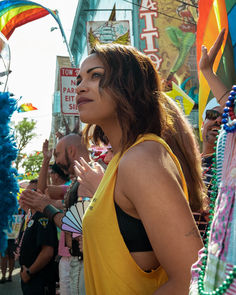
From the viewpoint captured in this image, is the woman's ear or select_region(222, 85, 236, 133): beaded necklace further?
the woman's ear

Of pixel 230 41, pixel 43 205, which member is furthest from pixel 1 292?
pixel 230 41

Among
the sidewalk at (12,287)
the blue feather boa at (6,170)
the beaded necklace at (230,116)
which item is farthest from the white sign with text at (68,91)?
the beaded necklace at (230,116)

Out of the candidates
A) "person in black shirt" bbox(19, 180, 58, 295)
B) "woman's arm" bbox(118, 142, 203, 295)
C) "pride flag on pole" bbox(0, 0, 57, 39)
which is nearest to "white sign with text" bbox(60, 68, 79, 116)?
"pride flag on pole" bbox(0, 0, 57, 39)

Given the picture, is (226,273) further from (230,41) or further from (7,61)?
(230,41)

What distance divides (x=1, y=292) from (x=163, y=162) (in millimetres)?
7403

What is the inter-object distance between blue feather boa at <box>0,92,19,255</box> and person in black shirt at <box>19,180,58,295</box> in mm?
1406

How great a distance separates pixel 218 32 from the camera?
3.72 m

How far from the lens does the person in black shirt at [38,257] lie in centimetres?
423

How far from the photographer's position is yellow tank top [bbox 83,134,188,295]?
4.56 feet

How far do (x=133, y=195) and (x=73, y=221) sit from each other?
58.6 inches

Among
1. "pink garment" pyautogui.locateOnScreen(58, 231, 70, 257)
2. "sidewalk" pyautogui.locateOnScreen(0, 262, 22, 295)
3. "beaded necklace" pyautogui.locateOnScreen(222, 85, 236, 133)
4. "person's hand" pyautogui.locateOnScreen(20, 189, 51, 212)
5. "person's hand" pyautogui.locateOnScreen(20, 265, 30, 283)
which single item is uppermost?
"person's hand" pyautogui.locateOnScreen(20, 189, 51, 212)

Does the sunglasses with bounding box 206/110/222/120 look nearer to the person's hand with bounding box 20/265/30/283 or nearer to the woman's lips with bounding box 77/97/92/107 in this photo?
the woman's lips with bounding box 77/97/92/107

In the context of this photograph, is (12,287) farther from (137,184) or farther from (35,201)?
(137,184)

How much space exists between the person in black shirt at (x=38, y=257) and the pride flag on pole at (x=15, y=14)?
15.2 ft
